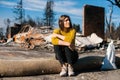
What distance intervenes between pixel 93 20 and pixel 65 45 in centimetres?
861

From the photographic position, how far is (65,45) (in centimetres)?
552

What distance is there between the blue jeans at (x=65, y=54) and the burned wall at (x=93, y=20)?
8021 millimetres

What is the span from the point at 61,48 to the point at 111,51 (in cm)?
137

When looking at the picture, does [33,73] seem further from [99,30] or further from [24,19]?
[24,19]

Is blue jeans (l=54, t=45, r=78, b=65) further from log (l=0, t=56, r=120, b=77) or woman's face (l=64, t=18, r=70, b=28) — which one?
woman's face (l=64, t=18, r=70, b=28)

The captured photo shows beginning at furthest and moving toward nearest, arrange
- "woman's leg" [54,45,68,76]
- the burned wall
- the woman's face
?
the burned wall
the woman's face
"woman's leg" [54,45,68,76]

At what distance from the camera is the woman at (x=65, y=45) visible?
5.52 metres

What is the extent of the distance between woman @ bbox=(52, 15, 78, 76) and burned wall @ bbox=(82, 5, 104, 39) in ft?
26.0

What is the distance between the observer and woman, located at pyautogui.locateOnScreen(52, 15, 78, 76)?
5.52 meters

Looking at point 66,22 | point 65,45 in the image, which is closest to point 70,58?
point 65,45

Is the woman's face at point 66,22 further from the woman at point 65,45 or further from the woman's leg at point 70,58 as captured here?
the woman's leg at point 70,58

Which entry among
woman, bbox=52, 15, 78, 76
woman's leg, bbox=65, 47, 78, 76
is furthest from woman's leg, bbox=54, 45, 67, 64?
A: woman's leg, bbox=65, 47, 78, 76

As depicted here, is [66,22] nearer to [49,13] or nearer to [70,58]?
[70,58]

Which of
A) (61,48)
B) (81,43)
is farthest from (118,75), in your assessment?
(81,43)
